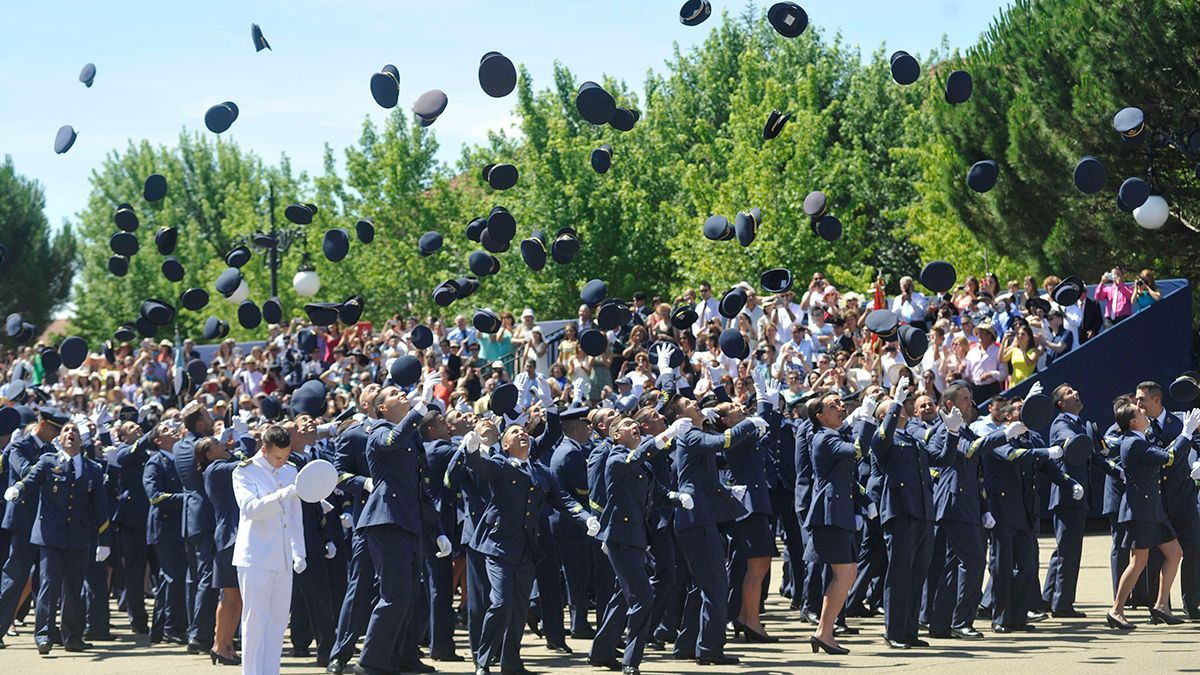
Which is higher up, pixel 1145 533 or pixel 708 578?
pixel 1145 533

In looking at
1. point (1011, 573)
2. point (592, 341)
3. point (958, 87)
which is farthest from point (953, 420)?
point (592, 341)

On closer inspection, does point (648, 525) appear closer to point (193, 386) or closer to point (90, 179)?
point (193, 386)

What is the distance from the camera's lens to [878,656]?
11039 mm

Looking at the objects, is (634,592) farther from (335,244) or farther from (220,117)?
(335,244)

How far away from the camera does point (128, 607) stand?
14023 millimetres

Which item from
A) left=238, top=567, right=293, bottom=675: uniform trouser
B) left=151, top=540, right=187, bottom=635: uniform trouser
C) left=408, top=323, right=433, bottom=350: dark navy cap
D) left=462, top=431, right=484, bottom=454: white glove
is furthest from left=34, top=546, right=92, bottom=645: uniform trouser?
left=408, top=323, right=433, bottom=350: dark navy cap

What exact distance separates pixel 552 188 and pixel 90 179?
102ft

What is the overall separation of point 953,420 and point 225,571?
224 inches

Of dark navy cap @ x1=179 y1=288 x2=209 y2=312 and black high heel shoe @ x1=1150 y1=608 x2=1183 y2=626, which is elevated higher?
→ dark navy cap @ x1=179 y1=288 x2=209 y2=312

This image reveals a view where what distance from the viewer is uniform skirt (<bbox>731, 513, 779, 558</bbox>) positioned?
39.1 feet

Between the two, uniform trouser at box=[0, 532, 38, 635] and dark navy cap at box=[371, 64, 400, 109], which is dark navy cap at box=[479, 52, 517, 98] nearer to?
dark navy cap at box=[371, 64, 400, 109]

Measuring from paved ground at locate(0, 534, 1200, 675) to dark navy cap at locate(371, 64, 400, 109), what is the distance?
5.52 meters

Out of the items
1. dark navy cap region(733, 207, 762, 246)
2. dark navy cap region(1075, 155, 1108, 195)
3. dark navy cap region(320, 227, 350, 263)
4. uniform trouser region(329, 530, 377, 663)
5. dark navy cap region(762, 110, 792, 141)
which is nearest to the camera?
uniform trouser region(329, 530, 377, 663)

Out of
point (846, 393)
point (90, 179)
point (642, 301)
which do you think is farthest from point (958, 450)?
point (90, 179)
